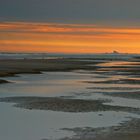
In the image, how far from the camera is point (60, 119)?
18.8m

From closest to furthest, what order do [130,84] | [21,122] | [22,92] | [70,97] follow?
[21,122]
[70,97]
[22,92]
[130,84]

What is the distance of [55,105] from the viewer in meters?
23.0

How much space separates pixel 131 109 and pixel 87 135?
658 cm

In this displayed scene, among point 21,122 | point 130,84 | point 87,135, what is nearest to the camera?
point 87,135

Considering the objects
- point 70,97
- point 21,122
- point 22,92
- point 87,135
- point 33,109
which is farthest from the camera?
point 22,92

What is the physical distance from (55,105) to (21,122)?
5.13m

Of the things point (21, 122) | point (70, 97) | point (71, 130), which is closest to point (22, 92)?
point (70, 97)

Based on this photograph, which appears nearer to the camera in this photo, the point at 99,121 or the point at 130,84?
the point at 99,121

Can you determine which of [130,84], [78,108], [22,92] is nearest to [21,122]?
[78,108]

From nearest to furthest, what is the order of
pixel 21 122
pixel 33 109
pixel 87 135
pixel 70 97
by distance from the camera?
pixel 87 135, pixel 21 122, pixel 33 109, pixel 70 97

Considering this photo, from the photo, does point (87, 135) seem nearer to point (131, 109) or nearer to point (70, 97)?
point (131, 109)

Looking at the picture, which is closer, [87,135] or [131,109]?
[87,135]

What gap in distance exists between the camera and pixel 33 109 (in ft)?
70.6

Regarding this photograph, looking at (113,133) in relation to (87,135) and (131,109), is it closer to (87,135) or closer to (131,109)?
(87,135)
